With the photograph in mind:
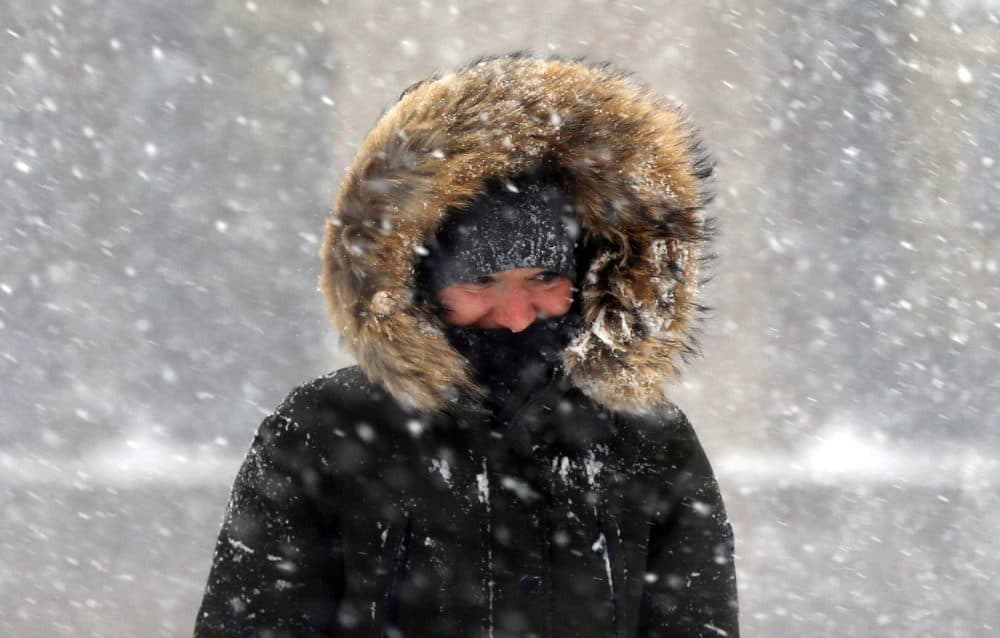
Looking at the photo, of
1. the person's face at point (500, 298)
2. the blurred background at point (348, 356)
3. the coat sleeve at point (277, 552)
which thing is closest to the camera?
the coat sleeve at point (277, 552)

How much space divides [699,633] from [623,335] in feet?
1.78

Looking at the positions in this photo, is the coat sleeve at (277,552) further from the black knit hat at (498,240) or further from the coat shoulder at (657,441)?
the coat shoulder at (657,441)

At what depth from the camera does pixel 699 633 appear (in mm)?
1621

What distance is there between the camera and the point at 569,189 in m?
1.63

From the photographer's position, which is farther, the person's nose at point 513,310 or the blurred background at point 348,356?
the blurred background at point 348,356

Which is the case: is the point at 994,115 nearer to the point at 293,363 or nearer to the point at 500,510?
the point at 293,363

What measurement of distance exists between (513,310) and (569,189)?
246mm

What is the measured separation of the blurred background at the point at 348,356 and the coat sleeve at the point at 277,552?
2427 mm

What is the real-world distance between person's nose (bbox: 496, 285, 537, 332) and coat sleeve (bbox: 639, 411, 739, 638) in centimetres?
32

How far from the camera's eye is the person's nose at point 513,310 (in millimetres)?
1550

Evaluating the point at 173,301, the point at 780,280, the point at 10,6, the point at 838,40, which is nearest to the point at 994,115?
the point at 838,40

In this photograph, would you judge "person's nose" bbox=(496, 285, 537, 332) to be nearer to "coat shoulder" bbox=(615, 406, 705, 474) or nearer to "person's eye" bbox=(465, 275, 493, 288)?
"person's eye" bbox=(465, 275, 493, 288)

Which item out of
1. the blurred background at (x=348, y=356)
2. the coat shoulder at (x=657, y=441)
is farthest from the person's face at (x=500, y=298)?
the blurred background at (x=348, y=356)

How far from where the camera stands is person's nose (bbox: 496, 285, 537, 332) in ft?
5.09
